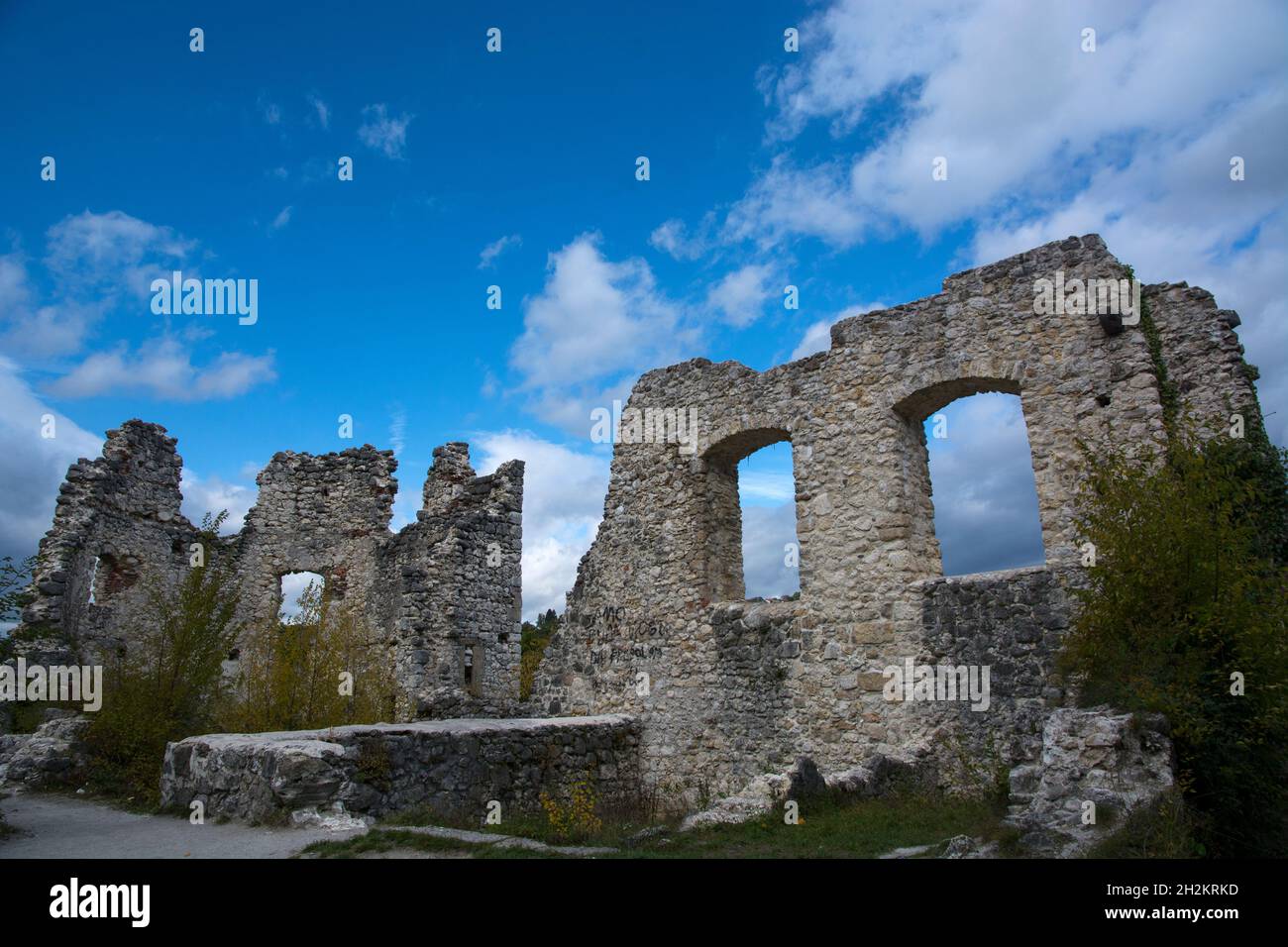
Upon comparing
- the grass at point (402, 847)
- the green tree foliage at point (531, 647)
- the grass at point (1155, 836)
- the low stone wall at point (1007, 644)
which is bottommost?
the green tree foliage at point (531, 647)

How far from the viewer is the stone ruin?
805cm

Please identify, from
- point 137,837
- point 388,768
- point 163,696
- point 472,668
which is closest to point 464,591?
point 472,668

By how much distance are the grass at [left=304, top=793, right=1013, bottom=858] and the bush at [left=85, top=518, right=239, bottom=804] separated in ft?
21.0

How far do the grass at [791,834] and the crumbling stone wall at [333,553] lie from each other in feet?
23.3

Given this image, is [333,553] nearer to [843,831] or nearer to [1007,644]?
[843,831]

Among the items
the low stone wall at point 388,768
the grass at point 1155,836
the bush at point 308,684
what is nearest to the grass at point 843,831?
the grass at point 1155,836

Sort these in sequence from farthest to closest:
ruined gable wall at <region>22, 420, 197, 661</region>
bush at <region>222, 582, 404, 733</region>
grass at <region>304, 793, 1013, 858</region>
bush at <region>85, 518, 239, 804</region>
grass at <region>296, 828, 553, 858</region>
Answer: ruined gable wall at <region>22, 420, 197, 661</region>
bush at <region>85, 518, 239, 804</region>
bush at <region>222, 582, 404, 733</region>
grass at <region>304, 793, 1013, 858</region>
grass at <region>296, 828, 553, 858</region>

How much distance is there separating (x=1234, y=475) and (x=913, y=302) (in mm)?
3847

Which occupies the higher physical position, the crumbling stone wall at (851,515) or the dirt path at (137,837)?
the crumbling stone wall at (851,515)

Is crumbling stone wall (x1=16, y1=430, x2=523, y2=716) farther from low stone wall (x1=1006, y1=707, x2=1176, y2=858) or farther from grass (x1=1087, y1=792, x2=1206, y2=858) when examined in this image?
grass (x1=1087, y1=792, x2=1206, y2=858)

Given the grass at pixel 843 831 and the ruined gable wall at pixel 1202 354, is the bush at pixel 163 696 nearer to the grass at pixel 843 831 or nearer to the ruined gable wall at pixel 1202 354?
the grass at pixel 843 831

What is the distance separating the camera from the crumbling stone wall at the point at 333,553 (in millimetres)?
16672

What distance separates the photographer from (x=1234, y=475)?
7.22 meters

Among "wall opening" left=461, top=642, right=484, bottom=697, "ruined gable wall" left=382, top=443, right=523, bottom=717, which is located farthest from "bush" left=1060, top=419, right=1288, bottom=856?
"wall opening" left=461, top=642, right=484, bottom=697
